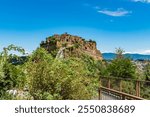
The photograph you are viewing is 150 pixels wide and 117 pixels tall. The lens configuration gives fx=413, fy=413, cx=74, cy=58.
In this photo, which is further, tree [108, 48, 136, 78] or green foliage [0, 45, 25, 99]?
tree [108, 48, 136, 78]

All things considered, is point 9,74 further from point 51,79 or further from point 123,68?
point 123,68

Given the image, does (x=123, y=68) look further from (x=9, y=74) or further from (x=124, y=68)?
(x=9, y=74)

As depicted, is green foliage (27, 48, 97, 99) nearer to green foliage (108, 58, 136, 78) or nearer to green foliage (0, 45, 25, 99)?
green foliage (0, 45, 25, 99)

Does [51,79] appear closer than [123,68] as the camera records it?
Yes

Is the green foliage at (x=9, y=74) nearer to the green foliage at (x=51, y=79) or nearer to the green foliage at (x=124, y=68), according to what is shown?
the green foliage at (x=51, y=79)

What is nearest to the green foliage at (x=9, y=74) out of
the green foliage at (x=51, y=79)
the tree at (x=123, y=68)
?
the green foliage at (x=51, y=79)

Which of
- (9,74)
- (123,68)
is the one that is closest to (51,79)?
(9,74)

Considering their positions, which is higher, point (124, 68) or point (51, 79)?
point (124, 68)

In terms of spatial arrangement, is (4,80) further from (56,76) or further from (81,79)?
(81,79)

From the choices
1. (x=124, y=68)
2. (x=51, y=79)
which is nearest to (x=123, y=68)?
(x=124, y=68)

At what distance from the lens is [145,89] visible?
13367 mm

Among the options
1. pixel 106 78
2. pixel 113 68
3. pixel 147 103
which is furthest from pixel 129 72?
pixel 147 103

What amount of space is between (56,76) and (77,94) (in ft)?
1.62

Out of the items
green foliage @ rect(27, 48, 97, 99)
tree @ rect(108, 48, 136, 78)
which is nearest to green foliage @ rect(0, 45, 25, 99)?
green foliage @ rect(27, 48, 97, 99)
